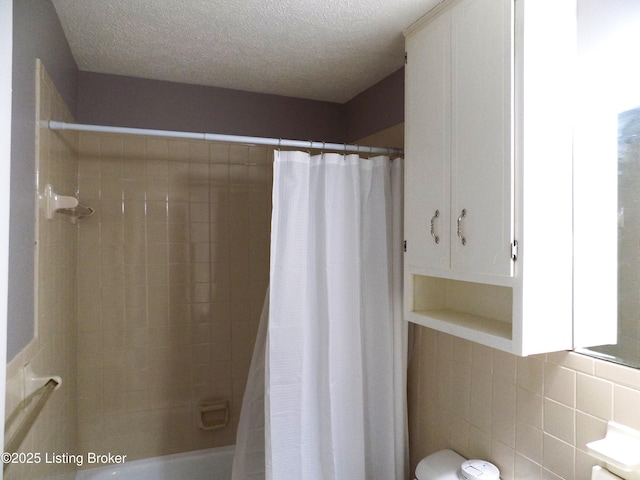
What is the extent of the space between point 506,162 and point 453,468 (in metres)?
1.11

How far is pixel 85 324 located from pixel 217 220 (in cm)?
94

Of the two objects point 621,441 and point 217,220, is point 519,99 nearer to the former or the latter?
point 621,441

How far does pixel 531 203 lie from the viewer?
3.49 ft

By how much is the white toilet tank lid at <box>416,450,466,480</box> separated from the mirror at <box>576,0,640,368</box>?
654 mm

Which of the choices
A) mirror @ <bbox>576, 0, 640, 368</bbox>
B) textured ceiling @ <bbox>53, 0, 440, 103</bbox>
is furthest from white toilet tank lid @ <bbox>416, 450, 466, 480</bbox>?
textured ceiling @ <bbox>53, 0, 440, 103</bbox>

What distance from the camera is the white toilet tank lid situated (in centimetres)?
139

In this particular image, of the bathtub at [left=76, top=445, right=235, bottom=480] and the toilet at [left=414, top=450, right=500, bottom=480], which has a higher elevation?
the toilet at [left=414, top=450, right=500, bottom=480]

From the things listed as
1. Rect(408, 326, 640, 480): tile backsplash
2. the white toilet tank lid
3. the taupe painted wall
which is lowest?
the white toilet tank lid

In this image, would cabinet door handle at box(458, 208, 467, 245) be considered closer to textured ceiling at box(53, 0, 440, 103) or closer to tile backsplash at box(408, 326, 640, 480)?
tile backsplash at box(408, 326, 640, 480)

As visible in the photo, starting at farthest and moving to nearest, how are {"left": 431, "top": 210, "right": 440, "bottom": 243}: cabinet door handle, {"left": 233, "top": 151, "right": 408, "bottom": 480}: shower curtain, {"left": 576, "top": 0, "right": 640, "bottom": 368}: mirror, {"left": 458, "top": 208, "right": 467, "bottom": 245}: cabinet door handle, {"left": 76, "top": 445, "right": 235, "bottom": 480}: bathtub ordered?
{"left": 76, "top": 445, "right": 235, "bottom": 480}: bathtub, {"left": 233, "top": 151, "right": 408, "bottom": 480}: shower curtain, {"left": 431, "top": 210, "right": 440, "bottom": 243}: cabinet door handle, {"left": 458, "top": 208, "right": 467, "bottom": 245}: cabinet door handle, {"left": 576, "top": 0, "right": 640, "bottom": 368}: mirror

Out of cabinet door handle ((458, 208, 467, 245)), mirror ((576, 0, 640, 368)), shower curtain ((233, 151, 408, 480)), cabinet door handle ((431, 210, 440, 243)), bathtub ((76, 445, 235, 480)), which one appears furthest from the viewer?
bathtub ((76, 445, 235, 480))

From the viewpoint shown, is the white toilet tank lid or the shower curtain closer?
the white toilet tank lid

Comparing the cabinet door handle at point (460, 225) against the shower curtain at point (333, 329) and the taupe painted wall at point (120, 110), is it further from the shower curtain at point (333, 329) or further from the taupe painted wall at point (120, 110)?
the taupe painted wall at point (120, 110)

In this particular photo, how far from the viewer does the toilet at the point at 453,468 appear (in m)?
1.31
